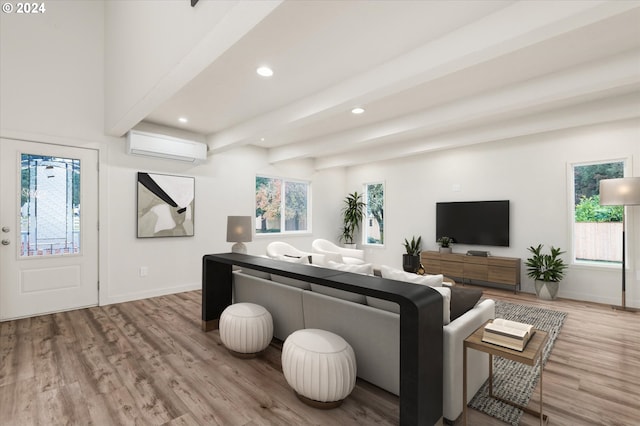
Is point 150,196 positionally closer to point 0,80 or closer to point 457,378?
point 0,80

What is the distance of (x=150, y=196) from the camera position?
15.9 feet

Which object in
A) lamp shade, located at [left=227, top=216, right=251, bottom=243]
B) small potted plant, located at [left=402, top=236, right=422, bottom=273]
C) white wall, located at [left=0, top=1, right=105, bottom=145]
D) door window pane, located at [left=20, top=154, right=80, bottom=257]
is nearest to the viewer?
white wall, located at [left=0, top=1, right=105, bottom=145]

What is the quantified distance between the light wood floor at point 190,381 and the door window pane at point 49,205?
1000 millimetres

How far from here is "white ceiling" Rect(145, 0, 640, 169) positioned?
2.17 meters

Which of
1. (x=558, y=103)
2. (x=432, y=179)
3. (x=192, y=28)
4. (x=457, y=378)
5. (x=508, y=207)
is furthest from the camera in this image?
(x=432, y=179)

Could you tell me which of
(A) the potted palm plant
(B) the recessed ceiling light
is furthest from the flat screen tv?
(B) the recessed ceiling light

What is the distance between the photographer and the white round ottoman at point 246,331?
266cm

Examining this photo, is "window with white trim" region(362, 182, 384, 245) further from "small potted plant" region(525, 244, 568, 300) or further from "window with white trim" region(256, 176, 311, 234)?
"small potted plant" region(525, 244, 568, 300)

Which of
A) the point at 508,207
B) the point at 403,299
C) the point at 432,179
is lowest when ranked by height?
the point at 403,299

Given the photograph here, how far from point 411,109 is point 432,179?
2.57 metres

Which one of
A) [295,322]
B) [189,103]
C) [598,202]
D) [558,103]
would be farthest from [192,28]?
[598,202]

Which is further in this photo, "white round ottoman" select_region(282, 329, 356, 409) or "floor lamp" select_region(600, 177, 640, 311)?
"floor lamp" select_region(600, 177, 640, 311)

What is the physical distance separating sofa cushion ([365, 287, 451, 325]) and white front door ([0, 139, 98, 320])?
4.14m

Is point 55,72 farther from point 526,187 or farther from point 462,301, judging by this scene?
point 526,187
